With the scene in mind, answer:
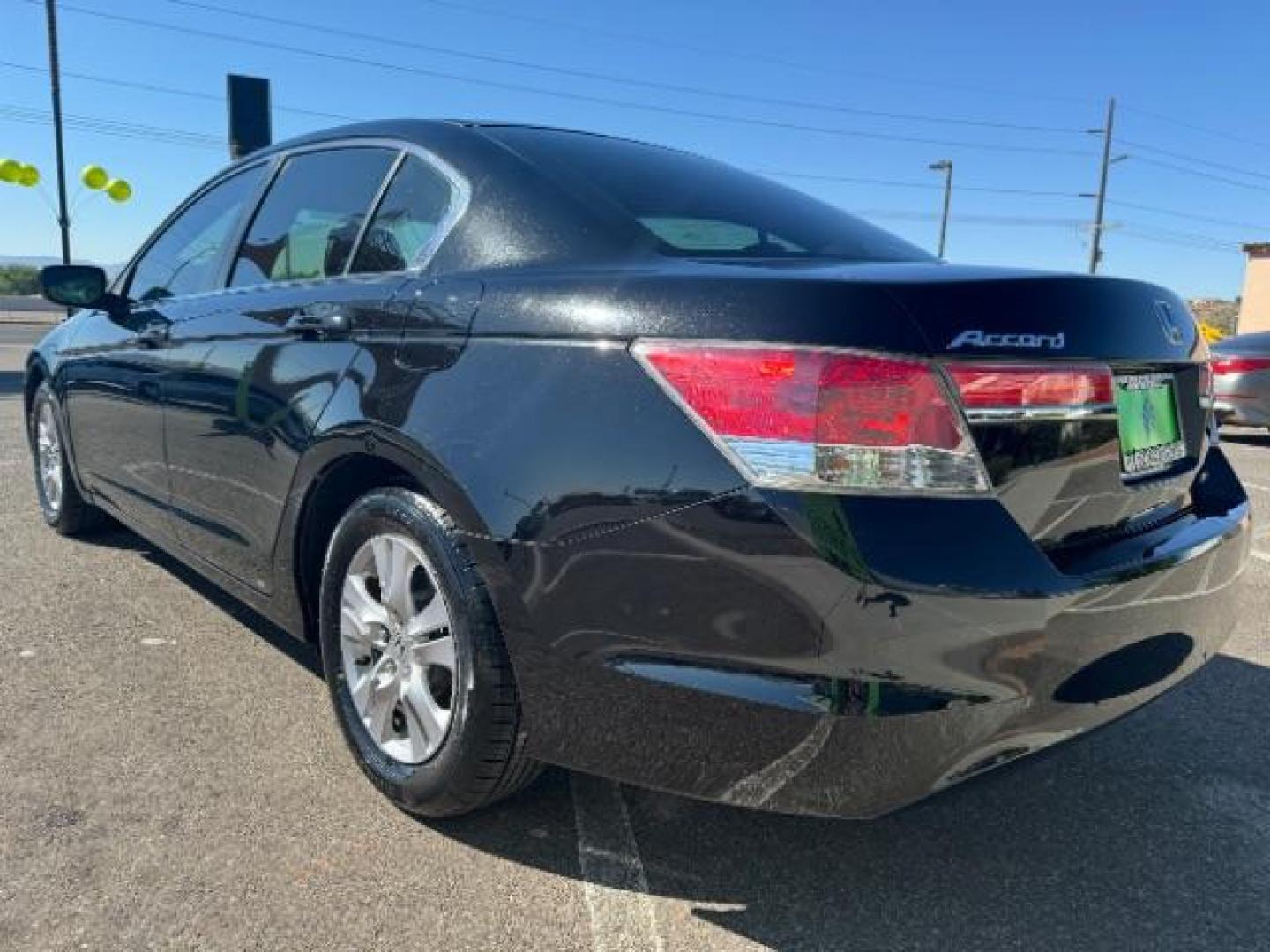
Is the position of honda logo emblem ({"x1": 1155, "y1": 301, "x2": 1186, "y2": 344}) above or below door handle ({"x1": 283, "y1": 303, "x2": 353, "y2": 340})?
above

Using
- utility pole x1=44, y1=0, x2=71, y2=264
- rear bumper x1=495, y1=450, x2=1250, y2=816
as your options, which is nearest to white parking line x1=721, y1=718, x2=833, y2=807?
rear bumper x1=495, y1=450, x2=1250, y2=816

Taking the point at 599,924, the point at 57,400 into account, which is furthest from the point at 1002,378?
the point at 57,400

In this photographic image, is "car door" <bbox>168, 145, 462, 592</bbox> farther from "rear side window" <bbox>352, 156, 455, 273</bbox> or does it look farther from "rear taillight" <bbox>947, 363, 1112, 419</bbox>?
"rear taillight" <bbox>947, 363, 1112, 419</bbox>

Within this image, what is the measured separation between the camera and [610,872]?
221cm

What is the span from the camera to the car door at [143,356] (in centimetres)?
351

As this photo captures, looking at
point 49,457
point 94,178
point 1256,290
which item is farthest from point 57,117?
point 1256,290

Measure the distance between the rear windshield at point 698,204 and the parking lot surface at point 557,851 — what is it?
1.14 metres

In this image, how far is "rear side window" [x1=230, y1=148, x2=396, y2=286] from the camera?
2809 millimetres

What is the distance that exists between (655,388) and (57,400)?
3.91 m

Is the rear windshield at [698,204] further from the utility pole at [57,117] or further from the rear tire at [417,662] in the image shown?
the utility pole at [57,117]

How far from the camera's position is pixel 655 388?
181cm

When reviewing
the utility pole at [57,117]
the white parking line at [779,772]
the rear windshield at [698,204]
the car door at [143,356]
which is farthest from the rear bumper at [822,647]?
the utility pole at [57,117]

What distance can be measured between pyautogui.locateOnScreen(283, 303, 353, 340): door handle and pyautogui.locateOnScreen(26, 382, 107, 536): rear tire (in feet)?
8.38

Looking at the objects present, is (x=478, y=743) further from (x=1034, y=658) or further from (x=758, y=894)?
(x=1034, y=658)
